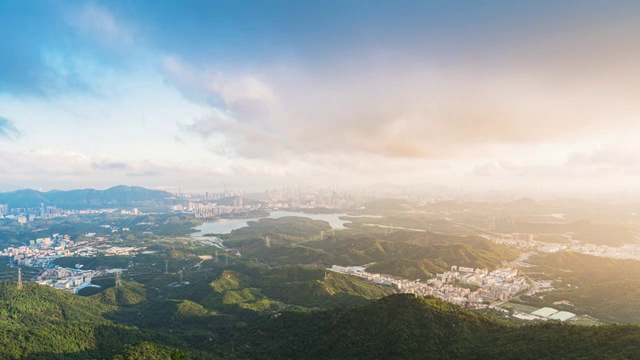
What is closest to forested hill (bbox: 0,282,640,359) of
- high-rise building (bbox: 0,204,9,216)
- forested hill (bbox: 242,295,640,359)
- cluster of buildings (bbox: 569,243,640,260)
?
forested hill (bbox: 242,295,640,359)

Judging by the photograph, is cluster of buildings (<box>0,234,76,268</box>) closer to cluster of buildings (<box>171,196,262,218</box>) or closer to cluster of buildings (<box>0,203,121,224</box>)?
cluster of buildings (<box>171,196,262,218</box>)

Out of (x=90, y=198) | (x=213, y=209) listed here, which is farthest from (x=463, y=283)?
(x=90, y=198)

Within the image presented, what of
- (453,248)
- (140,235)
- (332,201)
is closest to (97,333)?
(453,248)

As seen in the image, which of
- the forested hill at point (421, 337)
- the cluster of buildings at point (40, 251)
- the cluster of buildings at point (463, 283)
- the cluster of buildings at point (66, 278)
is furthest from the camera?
the cluster of buildings at point (40, 251)

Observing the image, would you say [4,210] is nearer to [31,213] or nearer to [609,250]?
[31,213]

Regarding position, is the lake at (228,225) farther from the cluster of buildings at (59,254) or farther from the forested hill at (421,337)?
the forested hill at (421,337)

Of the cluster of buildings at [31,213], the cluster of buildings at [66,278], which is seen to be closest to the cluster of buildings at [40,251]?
the cluster of buildings at [66,278]
